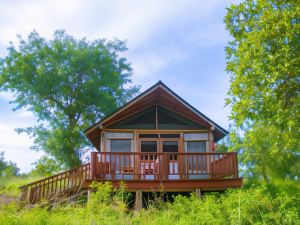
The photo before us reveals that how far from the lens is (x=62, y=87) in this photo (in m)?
28.4

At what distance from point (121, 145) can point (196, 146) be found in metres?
3.38

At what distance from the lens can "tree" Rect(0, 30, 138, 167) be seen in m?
27.8

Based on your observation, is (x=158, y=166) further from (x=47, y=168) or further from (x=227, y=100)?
(x=47, y=168)

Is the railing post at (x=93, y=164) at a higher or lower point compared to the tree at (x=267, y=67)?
lower

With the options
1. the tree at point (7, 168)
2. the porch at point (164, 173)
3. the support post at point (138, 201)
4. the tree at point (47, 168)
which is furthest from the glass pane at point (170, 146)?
the tree at point (7, 168)

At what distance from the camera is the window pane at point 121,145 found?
1680cm

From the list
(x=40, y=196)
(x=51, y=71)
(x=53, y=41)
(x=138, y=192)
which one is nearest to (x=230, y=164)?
(x=138, y=192)

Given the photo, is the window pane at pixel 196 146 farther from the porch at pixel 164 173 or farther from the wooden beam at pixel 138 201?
the wooden beam at pixel 138 201

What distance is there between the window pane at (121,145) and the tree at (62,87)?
11.2m

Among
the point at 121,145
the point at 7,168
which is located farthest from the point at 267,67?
the point at 7,168

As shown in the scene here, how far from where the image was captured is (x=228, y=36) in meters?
15.7

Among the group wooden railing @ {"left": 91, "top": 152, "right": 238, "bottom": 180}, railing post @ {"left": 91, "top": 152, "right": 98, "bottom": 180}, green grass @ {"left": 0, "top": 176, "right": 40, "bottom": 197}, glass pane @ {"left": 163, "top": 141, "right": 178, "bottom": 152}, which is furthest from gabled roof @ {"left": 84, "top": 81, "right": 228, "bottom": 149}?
green grass @ {"left": 0, "top": 176, "right": 40, "bottom": 197}

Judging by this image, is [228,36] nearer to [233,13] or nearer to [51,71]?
[233,13]

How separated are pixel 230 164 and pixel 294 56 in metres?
4.63
